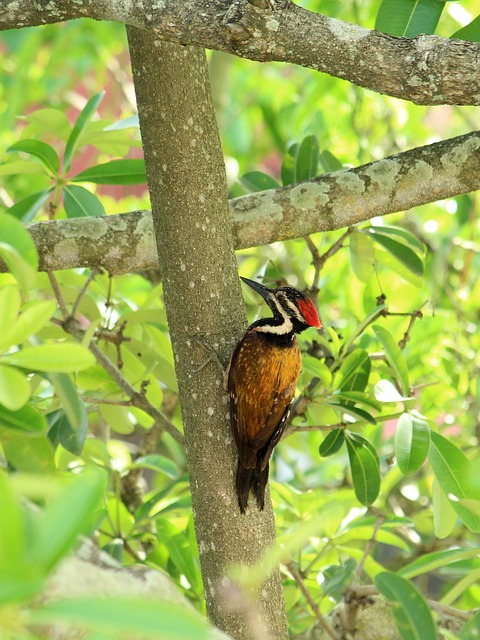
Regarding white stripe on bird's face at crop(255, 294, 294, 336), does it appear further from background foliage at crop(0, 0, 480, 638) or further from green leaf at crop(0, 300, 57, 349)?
green leaf at crop(0, 300, 57, 349)

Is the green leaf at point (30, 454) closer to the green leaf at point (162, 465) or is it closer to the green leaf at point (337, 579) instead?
the green leaf at point (162, 465)

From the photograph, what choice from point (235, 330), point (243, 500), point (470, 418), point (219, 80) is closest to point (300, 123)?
point (219, 80)

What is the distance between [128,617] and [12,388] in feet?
1.61

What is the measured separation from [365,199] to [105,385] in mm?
755

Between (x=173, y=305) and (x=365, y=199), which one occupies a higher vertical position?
(x=365, y=199)

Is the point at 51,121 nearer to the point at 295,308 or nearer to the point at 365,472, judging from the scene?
the point at 295,308

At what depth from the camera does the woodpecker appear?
1522 millimetres

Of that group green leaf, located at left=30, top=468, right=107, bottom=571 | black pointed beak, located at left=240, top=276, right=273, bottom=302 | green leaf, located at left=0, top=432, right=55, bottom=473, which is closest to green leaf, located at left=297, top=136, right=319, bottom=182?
black pointed beak, located at left=240, top=276, right=273, bottom=302

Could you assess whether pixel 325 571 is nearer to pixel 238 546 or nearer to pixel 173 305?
pixel 238 546

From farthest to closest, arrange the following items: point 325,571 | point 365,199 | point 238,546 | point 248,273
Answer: point 248,273 < point 325,571 < point 365,199 < point 238,546

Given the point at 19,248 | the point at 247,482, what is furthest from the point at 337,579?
the point at 19,248

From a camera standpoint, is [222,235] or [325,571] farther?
[325,571]

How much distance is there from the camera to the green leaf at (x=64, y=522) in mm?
663

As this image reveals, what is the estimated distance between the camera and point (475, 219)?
3158 mm
